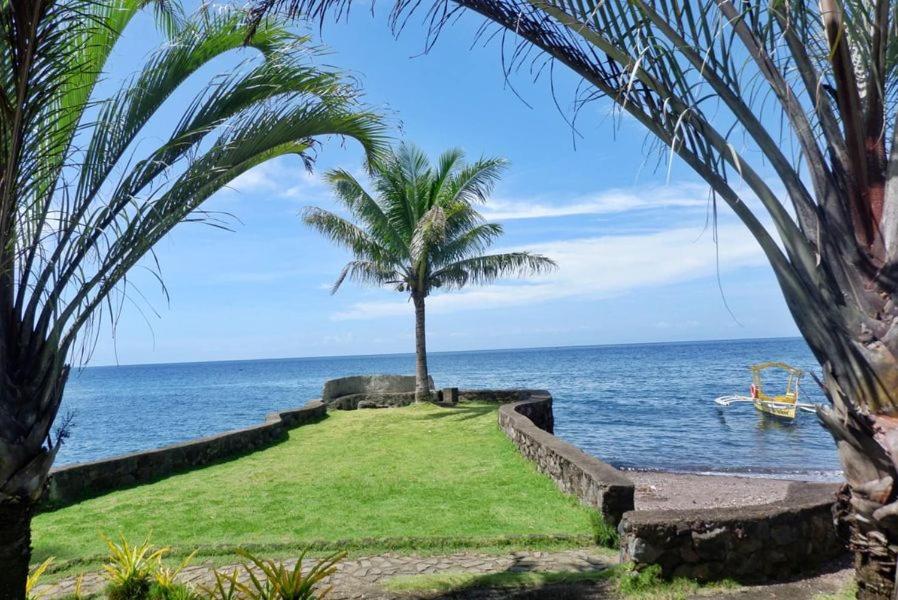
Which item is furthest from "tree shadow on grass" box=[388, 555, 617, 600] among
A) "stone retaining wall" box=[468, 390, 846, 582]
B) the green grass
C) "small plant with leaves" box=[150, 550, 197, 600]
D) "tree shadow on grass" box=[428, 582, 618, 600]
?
"small plant with leaves" box=[150, 550, 197, 600]

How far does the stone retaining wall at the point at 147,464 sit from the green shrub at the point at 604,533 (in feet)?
22.4

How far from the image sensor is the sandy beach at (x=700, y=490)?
1353 cm

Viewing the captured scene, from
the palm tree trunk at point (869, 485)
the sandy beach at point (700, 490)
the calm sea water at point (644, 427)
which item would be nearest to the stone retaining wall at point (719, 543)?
the calm sea water at point (644, 427)

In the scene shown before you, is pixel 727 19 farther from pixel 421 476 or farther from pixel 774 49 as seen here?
pixel 421 476

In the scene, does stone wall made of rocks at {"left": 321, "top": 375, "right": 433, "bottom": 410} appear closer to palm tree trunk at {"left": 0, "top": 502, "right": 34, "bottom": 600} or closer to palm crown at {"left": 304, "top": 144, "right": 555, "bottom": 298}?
palm crown at {"left": 304, "top": 144, "right": 555, "bottom": 298}

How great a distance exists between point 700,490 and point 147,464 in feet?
39.8

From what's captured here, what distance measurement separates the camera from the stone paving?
534cm

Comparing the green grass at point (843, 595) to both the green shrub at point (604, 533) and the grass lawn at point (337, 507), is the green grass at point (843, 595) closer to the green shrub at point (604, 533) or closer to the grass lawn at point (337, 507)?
the green shrub at point (604, 533)

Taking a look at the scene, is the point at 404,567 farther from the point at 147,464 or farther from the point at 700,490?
the point at 700,490

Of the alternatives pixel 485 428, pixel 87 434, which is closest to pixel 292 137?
pixel 485 428

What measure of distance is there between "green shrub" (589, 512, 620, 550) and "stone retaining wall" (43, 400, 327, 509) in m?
6.82

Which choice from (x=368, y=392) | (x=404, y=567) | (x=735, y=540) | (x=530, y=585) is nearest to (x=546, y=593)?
(x=530, y=585)

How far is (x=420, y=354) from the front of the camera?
712 inches

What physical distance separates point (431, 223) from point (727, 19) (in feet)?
42.3
